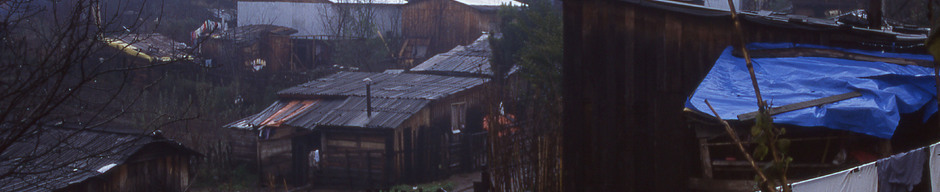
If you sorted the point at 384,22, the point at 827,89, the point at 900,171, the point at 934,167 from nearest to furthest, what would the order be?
the point at 900,171 → the point at 934,167 → the point at 827,89 → the point at 384,22

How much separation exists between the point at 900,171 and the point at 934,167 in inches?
18.3

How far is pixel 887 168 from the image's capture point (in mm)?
6359

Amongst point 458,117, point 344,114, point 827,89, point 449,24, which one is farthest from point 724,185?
point 449,24

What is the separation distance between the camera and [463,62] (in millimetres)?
28031

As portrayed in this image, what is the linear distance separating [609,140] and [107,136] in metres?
11.6

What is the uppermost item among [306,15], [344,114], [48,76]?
[306,15]

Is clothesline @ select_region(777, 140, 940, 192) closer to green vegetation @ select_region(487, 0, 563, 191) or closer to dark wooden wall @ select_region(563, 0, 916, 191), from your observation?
dark wooden wall @ select_region(563, 0, 916, 191)

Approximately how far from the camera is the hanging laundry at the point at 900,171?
6344 mm

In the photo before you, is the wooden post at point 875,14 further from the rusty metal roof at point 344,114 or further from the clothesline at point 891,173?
the rusty metal roof at point 344,114

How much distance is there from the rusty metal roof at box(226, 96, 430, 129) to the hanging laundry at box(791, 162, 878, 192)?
15039 mm

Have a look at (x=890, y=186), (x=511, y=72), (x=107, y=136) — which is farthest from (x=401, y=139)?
(x=890, y=186)

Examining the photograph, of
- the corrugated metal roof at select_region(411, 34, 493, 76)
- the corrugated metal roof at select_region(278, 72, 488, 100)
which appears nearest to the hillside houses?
the corrugated metal roof at select_region(411, 34, 493, 76)

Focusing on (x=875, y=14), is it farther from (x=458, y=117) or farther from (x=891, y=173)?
(x=458, y=117)

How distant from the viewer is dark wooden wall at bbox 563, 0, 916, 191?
793 cm
